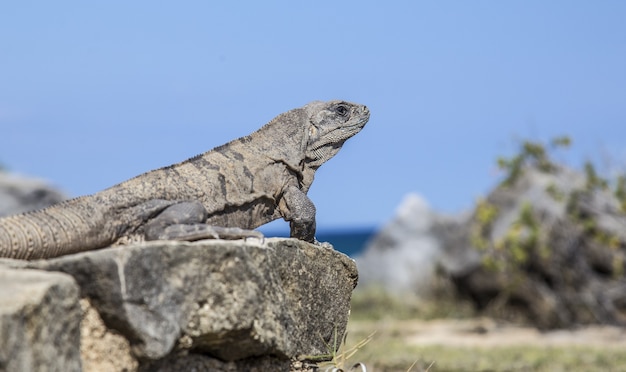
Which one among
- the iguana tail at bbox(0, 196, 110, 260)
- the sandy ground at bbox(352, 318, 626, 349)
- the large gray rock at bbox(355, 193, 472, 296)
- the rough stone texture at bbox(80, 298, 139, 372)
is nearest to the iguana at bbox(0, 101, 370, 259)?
the iguana tail at bbox(0, 196, 110, 260)

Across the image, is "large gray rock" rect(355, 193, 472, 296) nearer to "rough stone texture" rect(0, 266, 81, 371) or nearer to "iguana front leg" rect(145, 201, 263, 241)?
"iguana front leg" rect(145, 201, 263, 241)

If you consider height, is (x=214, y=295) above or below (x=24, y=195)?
below

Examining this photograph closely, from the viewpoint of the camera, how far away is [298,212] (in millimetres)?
5504

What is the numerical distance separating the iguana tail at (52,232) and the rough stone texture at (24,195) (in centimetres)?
954

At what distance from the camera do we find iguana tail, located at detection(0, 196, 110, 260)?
4.29 meters

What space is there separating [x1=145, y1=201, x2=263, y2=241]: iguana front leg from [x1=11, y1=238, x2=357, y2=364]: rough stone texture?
6.1 inches

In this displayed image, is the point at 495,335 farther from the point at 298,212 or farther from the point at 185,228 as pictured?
the point at 185,228

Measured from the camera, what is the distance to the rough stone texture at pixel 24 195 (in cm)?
1383

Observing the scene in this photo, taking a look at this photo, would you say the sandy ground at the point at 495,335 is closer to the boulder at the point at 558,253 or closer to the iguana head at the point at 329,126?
the boulder at the point at 558,253

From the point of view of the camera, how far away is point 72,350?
3678 mm

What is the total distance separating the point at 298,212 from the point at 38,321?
91.8 inches

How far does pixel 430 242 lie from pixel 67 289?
23.6 meters

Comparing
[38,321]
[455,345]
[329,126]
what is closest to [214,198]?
[329,126]

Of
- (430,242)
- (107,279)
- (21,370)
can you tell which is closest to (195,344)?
(107,279)
